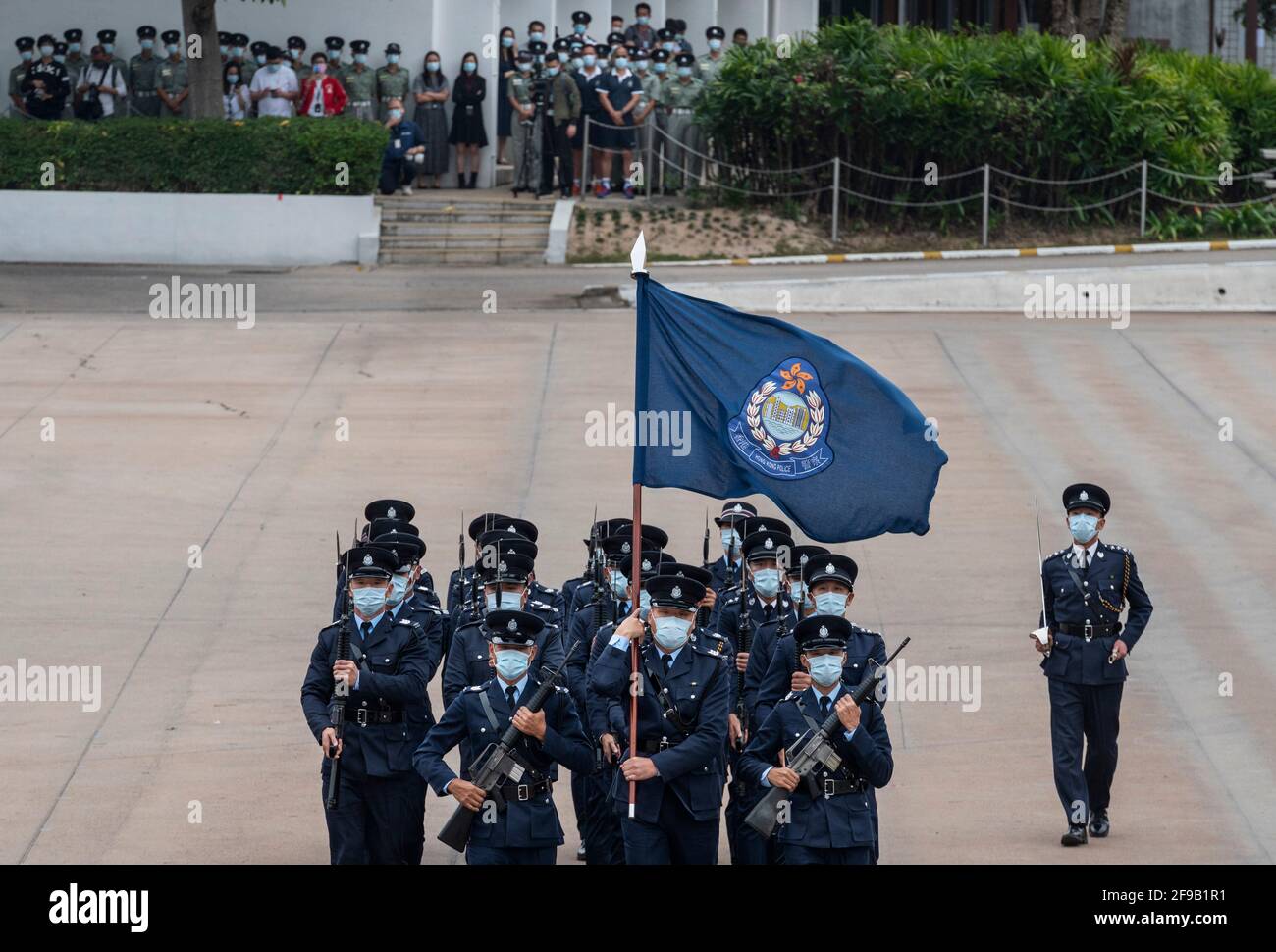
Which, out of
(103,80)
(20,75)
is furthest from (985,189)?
(20,75)

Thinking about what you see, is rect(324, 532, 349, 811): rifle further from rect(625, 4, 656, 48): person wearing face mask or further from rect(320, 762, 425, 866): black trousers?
rect(625, 4, 656, 48): person wearing face mask

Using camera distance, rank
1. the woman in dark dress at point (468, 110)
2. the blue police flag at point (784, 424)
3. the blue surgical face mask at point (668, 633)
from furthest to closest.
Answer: the woman in dark dress at point (468, 110) → the blue police flag at point (784, 424) → the blue surgical face mask at point (668, 633)

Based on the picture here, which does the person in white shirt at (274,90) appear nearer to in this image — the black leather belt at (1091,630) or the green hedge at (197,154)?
the green hedge at (197,154)

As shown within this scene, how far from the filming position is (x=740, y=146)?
1051 inches

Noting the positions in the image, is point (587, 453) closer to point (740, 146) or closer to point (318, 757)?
point (318, 757)

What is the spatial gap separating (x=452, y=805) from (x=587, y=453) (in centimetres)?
725

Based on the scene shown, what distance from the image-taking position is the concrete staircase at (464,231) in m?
25.6

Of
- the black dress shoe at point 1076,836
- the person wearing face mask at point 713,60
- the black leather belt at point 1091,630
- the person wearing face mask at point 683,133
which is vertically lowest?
the black dress shoe at point 1076,836

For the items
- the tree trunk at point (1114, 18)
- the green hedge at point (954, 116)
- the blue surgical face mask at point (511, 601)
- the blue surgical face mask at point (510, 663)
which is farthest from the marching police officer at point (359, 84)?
the blue surgical face mask at point (510, 663)

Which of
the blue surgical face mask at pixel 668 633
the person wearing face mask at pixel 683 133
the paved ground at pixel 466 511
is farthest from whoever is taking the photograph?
the person wearing face mask at pixel 683 133

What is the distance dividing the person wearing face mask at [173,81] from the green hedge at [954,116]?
7.20 metres

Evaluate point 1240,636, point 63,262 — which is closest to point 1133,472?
point 1240,636

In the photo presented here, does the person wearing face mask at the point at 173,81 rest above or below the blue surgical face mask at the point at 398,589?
above

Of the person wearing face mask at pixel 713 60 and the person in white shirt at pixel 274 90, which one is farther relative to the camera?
the person wearing face mask at pixel 713 60
